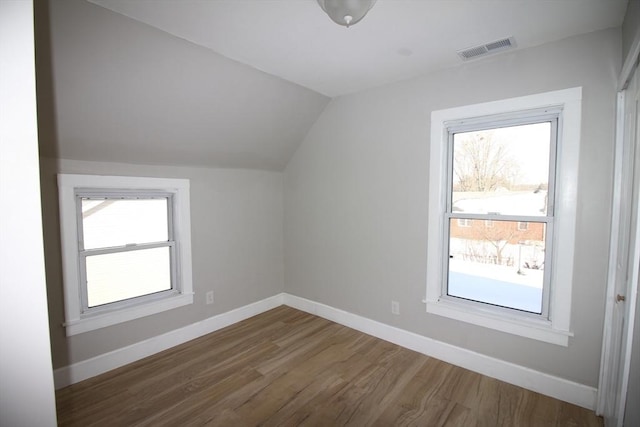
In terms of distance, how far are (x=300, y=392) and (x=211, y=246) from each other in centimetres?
175

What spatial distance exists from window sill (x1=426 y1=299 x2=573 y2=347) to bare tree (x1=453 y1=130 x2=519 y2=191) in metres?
1.02

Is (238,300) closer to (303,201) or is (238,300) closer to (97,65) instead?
(303,201)

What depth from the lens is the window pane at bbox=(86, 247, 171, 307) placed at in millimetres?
2564

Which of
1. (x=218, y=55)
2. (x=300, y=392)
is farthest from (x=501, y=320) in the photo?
(x=218, y=55)

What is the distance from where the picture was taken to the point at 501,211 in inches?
96.7

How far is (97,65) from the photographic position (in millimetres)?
1914

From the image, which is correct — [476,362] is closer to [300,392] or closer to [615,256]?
[615,256]

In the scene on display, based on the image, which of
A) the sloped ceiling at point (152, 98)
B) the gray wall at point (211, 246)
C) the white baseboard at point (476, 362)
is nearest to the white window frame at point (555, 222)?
the white baseboard at point (476, 362)

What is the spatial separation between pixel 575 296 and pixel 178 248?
3.37 meters

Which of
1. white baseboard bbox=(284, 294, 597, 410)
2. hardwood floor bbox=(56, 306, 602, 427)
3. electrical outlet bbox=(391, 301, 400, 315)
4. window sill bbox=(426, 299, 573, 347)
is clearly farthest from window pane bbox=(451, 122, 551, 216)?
hardwood floor bbox=(56, 306, 602, 427)

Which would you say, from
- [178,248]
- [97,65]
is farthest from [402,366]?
[97,65]

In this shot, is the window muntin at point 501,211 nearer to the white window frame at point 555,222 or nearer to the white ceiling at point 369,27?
the white window frame at point 555,222

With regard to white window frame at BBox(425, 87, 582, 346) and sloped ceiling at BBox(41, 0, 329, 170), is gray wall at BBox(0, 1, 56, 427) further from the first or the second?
white window frame at BBox(425, 87, 582, 346)

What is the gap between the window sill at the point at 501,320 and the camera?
7.16ft
